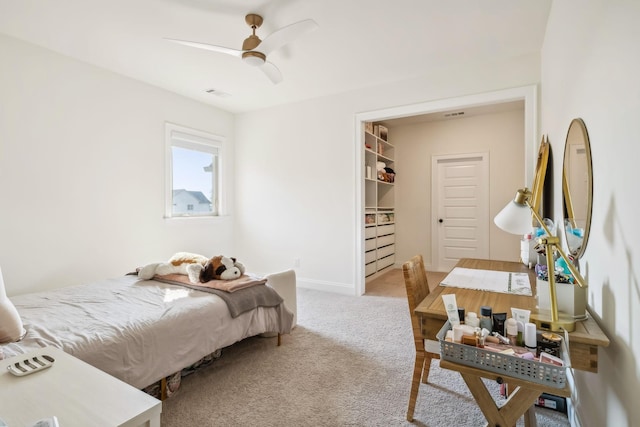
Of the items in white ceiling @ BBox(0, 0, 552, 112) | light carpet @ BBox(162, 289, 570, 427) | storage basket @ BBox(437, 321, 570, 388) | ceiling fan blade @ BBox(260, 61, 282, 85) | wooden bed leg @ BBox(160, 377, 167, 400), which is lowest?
light carpet @ BBox(162, 289, 570, 427)

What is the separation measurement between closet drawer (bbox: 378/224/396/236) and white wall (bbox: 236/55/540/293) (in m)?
1.24

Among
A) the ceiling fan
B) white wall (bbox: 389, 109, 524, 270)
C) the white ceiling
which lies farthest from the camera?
white wall (bbox: 389, 109, 524, 270)

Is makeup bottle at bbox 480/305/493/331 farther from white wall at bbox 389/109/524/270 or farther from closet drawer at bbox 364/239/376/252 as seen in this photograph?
white wall at bbox 389/109/524/270

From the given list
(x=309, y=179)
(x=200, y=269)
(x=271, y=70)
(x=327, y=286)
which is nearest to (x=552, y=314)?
(x=200, y=269)

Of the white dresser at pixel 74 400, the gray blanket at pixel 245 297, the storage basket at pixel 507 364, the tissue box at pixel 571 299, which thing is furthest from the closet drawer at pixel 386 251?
the white dresser at pixel 74 400

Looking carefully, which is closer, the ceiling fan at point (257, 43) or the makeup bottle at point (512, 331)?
the makeup bottle at point (512, 331)

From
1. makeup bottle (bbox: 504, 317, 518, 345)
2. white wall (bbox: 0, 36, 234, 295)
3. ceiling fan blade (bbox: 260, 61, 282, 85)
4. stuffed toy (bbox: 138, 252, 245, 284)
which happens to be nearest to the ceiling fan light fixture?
ceiling fan blade (bbox: 260, 61, 282, 85)

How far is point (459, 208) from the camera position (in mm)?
5410

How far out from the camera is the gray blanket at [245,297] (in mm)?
2273

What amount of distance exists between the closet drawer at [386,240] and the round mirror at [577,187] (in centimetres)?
350

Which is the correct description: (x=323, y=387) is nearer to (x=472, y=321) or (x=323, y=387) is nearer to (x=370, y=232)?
(x=472, y=321)

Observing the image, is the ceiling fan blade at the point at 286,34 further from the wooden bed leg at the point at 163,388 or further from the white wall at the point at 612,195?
the wooden bed leg at the point at 163,388

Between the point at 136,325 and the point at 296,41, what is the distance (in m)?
2.57

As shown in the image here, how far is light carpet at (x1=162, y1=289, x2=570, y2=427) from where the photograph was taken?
171 centimetres
